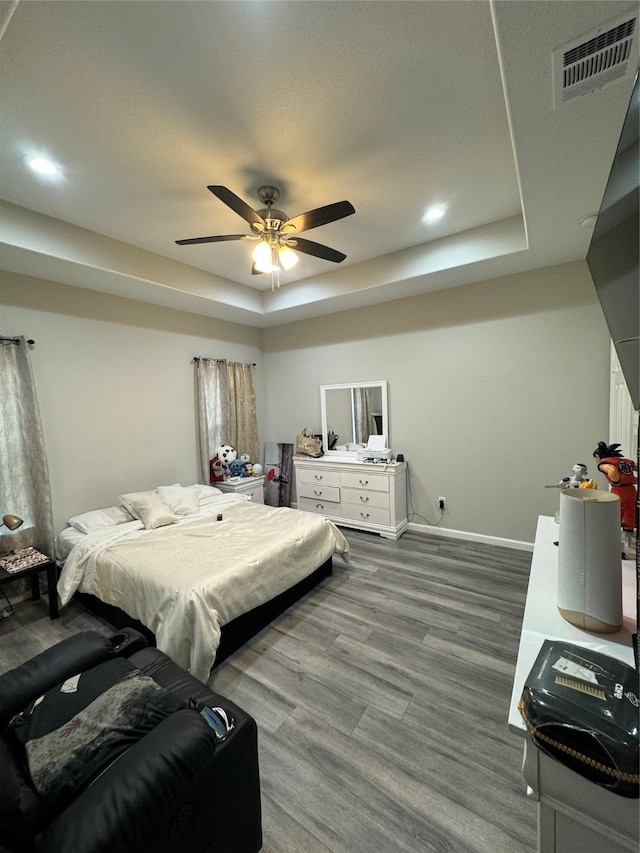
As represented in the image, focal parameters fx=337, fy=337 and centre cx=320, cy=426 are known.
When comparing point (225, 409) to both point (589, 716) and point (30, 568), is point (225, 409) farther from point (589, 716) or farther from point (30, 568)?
point (589, 716)

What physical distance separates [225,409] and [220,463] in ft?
2.27

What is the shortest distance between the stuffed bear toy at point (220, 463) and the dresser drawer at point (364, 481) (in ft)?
4.58

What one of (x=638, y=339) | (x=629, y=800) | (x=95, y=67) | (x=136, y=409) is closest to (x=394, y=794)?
(x=629, y=800)

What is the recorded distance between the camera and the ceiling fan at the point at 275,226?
185 cm

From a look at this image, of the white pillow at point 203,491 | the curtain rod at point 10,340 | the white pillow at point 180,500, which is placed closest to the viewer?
the curtain rod at point 10,340

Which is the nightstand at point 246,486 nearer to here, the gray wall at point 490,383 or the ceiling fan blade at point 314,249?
the gray wall at point 490,383

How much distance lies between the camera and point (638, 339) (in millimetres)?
1111

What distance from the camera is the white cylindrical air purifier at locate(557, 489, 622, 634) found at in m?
1.03

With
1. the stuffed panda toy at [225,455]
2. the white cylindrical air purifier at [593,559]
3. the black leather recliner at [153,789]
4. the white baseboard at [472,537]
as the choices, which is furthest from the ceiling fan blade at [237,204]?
the white baseboard at [472,537]

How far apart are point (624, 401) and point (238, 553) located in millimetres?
2766

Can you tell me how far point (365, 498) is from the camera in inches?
150

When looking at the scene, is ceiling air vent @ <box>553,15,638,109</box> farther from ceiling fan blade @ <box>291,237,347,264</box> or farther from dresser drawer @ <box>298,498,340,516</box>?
dresser drawer @ <box>298,498,340,516</box>

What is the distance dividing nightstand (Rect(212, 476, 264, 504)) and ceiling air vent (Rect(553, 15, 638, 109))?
3.79 metres

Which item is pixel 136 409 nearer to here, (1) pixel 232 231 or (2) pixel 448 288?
(1) pixel 232 231
